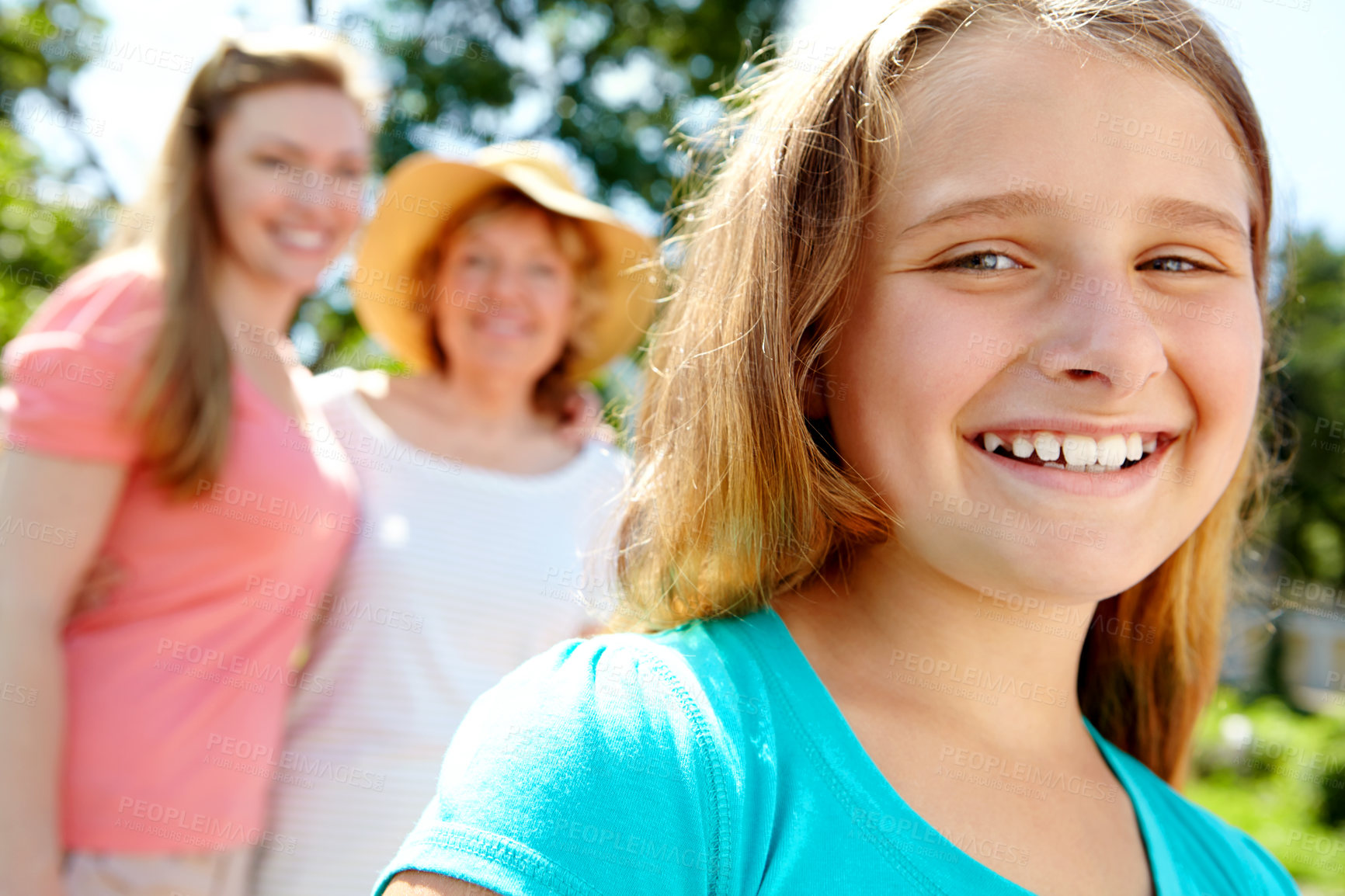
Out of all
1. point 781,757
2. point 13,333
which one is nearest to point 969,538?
point 781,757

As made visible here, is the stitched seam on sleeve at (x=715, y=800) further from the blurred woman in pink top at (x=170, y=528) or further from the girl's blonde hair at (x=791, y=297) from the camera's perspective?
the blurred woman in pink top at (x=170, y=528)

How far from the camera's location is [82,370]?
6.76 ft

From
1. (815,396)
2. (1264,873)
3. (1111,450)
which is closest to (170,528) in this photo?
(815,396)

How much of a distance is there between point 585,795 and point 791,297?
698 millimetres

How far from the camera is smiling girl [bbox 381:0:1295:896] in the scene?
3.55 ft

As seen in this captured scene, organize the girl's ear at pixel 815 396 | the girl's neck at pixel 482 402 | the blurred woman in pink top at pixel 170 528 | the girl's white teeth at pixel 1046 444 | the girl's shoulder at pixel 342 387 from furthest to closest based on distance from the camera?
the girl's neck at pixel 482 402, the girl's shoulder at pixel 342 387, the blurred woman in pink top at pixel 170 528, the girl's ear at pixel 815 396, the girl's white teeth at pixel 1046 444

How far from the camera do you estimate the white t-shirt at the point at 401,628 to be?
2.43 m

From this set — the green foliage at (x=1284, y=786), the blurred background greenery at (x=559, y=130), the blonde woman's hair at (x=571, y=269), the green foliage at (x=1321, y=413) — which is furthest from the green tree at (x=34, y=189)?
the green foliage at (x=1321, y=413)

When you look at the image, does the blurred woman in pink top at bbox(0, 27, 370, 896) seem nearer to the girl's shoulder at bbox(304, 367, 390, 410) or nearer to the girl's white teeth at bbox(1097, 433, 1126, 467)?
the girl's shoulder at bbox(304, 367, 390, 410)

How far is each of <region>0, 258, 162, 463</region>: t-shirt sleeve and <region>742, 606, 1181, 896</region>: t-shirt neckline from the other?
1.57 meters

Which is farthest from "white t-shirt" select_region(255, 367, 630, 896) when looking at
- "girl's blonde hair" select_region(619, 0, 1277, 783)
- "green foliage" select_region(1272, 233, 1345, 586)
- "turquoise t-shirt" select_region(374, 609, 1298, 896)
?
"green foliage" select_region(1272, 233, 1345, 586)

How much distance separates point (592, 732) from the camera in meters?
1.00

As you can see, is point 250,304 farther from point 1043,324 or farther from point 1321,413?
point 1321,413

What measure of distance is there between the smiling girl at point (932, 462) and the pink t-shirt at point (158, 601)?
128 cm
